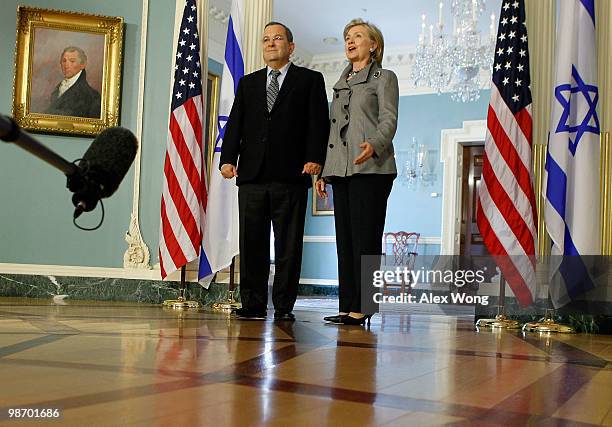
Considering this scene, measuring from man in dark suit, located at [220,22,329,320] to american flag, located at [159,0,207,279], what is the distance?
119 centimetres

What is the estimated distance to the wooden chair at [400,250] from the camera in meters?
10.8

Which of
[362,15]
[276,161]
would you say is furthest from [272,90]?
[362,15]

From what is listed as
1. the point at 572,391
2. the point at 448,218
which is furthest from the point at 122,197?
the point at 448,218

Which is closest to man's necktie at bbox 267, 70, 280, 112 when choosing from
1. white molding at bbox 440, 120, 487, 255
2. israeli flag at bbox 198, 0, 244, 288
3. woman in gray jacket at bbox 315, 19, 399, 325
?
woman in gray jacket at bbox 315, 19, 399, 325

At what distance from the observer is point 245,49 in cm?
536

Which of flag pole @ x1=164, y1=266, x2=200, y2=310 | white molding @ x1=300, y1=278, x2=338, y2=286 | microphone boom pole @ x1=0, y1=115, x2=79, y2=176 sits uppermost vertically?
microphone boom pole @ x1=0, y1=115, x2=79, y2=176

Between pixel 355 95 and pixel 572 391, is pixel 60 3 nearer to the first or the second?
pixel 355 95

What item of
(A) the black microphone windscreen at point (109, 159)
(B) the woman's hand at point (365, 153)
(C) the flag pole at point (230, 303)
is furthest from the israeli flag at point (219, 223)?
(A) the black microphone windscreen at point (109, 159)

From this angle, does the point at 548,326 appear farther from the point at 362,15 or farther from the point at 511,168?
the point at 362,15

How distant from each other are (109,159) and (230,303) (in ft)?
12.9

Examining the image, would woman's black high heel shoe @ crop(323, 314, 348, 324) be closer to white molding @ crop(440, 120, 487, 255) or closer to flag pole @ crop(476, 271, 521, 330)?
flag pole @ crop(476, 271, 521, 330)

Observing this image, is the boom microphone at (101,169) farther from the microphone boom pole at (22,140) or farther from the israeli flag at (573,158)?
the israeli flag at (573,158)

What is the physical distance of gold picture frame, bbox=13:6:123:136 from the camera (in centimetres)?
562

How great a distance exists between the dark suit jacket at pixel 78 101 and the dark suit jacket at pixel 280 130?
2.16 metres
